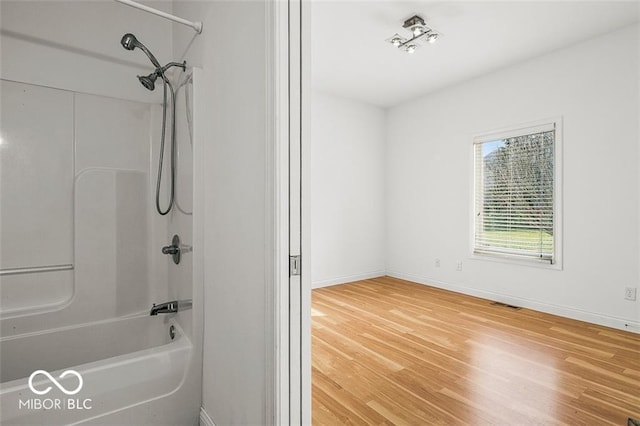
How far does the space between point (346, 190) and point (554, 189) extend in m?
2.44

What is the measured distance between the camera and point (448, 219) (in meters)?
4.45

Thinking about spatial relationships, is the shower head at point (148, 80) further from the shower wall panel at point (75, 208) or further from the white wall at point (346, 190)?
the white wall at point (346, 190)

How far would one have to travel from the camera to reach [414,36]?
3037 millimetres

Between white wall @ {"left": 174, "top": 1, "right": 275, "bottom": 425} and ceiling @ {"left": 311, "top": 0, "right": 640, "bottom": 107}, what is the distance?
1.50m

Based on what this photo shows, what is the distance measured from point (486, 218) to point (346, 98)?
2458 mm

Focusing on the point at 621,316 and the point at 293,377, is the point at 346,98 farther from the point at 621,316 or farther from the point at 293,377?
the point at 293,377

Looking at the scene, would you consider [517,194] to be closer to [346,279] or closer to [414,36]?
[414,36]

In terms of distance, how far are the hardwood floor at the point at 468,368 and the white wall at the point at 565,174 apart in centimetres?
37

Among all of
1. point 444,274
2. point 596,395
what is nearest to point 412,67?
point 444,274

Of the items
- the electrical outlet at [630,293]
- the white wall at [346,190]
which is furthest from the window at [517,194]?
the white wall at [346,190]

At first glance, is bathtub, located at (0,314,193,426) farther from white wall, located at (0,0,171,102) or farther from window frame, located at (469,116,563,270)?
window frame, located at (469,116,563,270)

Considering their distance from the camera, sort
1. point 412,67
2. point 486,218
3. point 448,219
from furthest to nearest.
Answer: point 448,219
point 486,218
point 412,67

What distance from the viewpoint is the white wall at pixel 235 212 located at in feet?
3.95

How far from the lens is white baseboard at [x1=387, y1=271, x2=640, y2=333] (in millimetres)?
3010
